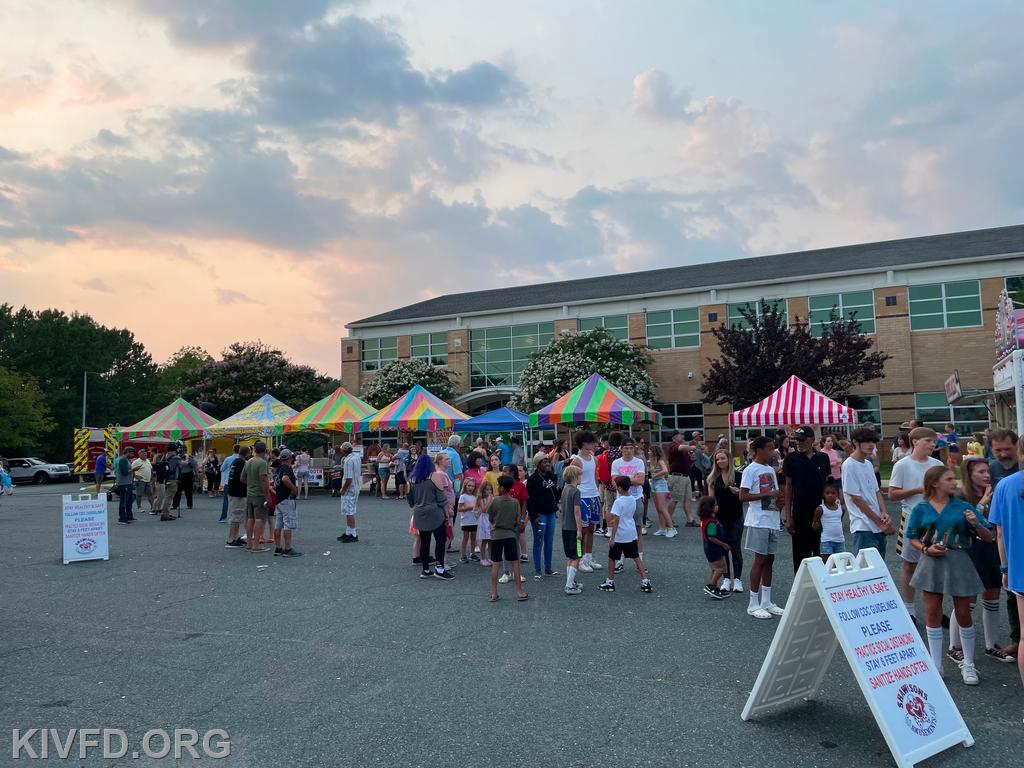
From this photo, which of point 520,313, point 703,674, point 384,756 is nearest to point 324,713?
point 384,756

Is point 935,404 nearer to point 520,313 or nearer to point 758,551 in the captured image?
point 520,313

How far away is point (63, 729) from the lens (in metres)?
Result: 4.54

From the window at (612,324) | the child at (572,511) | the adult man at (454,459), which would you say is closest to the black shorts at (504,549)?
the child at (572,511)

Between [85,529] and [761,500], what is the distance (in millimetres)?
9987

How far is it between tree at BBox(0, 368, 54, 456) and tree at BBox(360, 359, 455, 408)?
79.0 ft

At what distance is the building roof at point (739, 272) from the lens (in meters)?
32.6

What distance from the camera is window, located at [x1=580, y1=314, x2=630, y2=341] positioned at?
37.2 metres

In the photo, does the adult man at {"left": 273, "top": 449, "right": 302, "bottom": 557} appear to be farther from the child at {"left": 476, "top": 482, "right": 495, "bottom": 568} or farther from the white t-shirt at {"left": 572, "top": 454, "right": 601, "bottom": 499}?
the white t-shirt at {"left": 572, "top": 454, "right": 601, "bottom": 499}

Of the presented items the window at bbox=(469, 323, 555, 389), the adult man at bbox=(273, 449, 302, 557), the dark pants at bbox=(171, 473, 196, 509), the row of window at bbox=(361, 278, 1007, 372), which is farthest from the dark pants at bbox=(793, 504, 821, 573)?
the window at bbox=(469, 323, 555, 389)

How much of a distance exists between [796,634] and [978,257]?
3225cm

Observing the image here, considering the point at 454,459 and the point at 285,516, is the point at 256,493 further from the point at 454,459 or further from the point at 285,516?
the point at 454,459

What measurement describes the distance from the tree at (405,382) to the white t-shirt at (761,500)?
32339mm

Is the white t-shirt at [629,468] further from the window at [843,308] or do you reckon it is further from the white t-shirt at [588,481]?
the window at [843,308]

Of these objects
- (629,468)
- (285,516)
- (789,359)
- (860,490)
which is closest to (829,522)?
(860,490)
